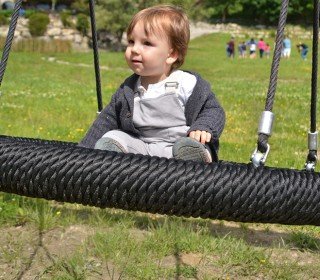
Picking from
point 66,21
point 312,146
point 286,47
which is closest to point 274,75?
point 312,146

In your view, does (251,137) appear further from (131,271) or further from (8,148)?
(8,148)

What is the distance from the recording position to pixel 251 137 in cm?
706

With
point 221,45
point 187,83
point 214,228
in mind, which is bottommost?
point 221,45

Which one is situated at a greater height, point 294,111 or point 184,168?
point 184,168

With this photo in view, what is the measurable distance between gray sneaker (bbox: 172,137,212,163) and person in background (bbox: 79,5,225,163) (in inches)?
1.1

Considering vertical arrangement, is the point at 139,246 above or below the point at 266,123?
below

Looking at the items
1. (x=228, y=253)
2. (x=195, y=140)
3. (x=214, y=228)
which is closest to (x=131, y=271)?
(x=228, y=253)

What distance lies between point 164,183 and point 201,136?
2.00 ft

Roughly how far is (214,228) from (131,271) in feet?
2.98

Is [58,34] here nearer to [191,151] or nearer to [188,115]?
[188,115]

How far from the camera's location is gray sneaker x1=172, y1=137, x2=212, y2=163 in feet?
6.93

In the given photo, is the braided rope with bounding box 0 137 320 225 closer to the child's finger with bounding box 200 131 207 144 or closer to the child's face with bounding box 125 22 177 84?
the child's finger with bounding box 200 131 207 144

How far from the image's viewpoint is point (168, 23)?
232 cm

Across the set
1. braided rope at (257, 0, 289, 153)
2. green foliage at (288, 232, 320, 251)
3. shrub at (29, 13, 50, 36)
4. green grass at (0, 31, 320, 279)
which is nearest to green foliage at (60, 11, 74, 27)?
shrub at (29, 13, 50, 36)
